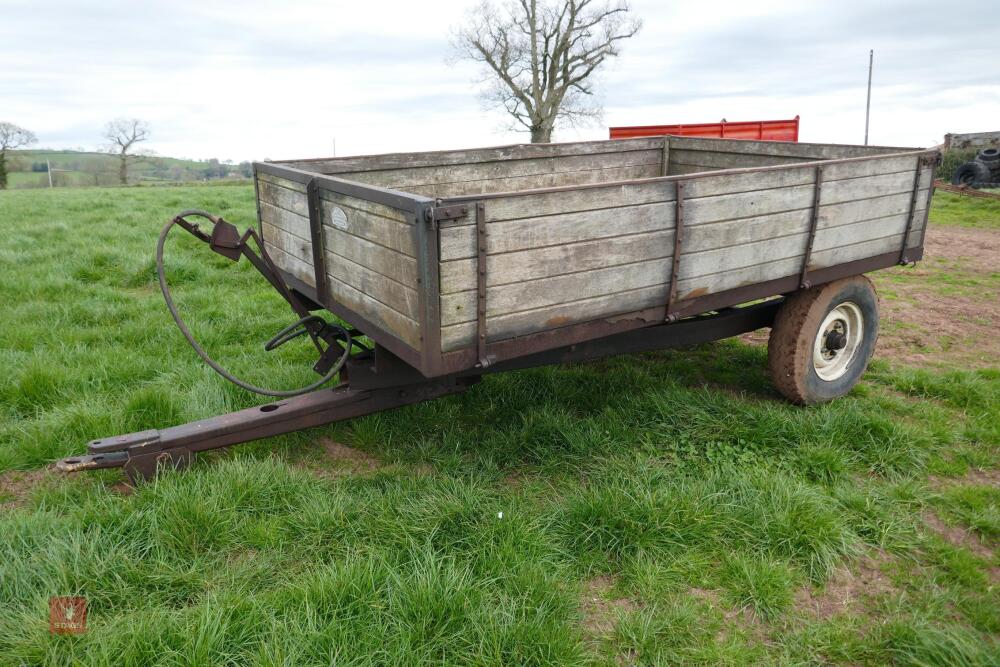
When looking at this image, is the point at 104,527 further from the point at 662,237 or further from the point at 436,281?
the point at 662,237

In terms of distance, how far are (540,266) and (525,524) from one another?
3.47ft

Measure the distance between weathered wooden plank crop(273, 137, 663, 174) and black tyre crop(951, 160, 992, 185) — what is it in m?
12.7

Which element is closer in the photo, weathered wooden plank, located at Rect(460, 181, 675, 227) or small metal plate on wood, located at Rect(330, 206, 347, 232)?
weathered wooden plank, located at Rect(460, 181, 675, 227)

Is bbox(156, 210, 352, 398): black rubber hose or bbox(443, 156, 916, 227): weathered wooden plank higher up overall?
bbox(443, 156, 916, 227): weathered wooden plank

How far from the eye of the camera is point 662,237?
11.2 feet

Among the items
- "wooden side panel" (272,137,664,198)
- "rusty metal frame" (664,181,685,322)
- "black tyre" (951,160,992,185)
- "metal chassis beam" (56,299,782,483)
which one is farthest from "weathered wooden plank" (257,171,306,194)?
"black tyre" (951,160,992,185)

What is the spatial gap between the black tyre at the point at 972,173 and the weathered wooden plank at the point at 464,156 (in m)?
12.7

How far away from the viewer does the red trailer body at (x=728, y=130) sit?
36.5 feet

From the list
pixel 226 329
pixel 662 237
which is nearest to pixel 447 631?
pixel 662 237

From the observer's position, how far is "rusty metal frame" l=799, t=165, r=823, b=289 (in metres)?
4.00

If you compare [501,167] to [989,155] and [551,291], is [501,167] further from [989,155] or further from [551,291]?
[989,155]

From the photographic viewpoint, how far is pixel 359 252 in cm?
323

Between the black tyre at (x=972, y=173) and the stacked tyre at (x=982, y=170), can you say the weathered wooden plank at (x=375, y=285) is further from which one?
the black tyre at (x=972, y=173)

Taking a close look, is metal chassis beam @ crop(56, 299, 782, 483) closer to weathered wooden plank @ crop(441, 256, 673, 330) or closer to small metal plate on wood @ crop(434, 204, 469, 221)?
weathered wooden plank @ crop(441, 256, 673, 330)
